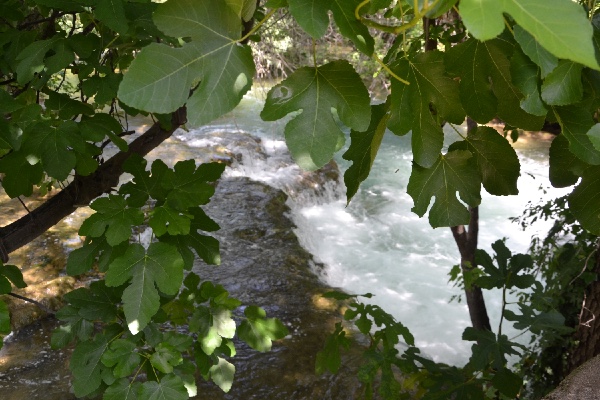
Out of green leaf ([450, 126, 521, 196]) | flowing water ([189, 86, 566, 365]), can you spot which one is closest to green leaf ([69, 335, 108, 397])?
green leaf ([450, 126, 521, 196])

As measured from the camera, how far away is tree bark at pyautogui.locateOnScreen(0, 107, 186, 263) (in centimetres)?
213

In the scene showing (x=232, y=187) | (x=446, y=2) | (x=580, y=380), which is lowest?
(x=232, y=187)

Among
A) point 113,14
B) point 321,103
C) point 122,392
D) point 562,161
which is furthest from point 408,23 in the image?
point 122,392

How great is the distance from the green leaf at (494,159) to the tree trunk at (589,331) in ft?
4.79

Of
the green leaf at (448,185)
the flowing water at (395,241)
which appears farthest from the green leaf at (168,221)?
the flowing water at (395,241)

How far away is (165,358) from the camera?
162 centimetres

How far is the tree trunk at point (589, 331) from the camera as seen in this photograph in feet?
7.72

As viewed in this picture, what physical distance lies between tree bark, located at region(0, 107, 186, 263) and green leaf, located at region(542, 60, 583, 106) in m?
1.57

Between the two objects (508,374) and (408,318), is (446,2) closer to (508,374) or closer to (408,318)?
(508,374)

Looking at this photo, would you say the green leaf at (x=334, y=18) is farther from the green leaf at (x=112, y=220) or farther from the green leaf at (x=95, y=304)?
the green leaf at (x=95, y=304)

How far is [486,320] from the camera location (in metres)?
4.24

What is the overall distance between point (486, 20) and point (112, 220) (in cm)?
130

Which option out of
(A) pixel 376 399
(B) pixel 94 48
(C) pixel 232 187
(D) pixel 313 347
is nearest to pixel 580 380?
(B) pixel 94 48

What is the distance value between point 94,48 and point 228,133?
805 cm
